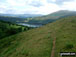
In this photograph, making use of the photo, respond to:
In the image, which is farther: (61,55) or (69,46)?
(69,46)

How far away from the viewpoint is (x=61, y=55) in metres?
25.2

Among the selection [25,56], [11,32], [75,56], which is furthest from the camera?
[11,32]

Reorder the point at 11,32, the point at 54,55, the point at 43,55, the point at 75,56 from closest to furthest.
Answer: the point at 75,56 < the point at 54,55 < the point at 43,55 < the point at 11,32

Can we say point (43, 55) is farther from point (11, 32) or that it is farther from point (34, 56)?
point (11, 32)

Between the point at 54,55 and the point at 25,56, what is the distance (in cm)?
803

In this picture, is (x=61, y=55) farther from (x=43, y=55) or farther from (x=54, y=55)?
(x=43, y=55)

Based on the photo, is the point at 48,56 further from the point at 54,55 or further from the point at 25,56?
the point at 25,56

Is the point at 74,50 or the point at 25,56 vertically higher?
the point at 74,50

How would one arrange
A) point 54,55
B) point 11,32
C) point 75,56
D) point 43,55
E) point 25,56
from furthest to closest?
point 11,32
point 25,56
point 43,55
point 54,55
point 75,56

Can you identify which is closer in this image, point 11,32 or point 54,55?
point 54,55

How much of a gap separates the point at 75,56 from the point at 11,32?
4138 inches

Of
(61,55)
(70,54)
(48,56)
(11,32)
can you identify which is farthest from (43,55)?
(11,32)

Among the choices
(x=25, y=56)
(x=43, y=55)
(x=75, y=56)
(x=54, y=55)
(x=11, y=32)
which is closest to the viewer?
(x=75, y=56)

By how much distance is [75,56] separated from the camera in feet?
78.9
